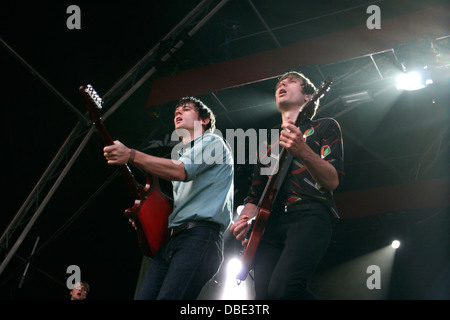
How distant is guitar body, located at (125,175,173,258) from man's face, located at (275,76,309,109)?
936 millimetres

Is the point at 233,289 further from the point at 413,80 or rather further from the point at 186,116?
the point at 186,116

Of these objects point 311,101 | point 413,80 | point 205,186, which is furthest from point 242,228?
point 413,80

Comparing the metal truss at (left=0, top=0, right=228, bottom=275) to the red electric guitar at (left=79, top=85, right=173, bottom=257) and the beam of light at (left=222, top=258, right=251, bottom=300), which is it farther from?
the red electric guitar at (left=79, top=85, right=173, bottom=257)

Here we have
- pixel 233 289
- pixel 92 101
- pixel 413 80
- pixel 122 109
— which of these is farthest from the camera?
pixel 122 109

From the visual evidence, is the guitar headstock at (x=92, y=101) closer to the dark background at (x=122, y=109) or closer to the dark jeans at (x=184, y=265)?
the dark jeans at (x=184, y=265)

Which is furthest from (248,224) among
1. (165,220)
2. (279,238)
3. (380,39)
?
(380,39)

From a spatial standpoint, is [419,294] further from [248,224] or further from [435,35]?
[248,224]

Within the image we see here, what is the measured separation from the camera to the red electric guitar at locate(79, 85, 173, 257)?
Answer: 2271mm

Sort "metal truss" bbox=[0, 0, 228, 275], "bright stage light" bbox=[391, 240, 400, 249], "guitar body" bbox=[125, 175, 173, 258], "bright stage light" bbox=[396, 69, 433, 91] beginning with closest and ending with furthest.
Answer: "guitar body" bbox=[125, 175, 173, 258], "bright stage light" bbox=[396, 69, 433, 91], "metal truss" bbox=[0, 0, 228, 275], "bright stage light" bbox=[391, 240, 400, 249]

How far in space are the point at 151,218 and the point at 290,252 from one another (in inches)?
31.4

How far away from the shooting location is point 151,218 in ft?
7.73

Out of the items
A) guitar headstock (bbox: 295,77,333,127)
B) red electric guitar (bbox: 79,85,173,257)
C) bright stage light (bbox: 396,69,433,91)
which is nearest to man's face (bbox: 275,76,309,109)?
guitar headstock (bbox: 295,77,333,127)

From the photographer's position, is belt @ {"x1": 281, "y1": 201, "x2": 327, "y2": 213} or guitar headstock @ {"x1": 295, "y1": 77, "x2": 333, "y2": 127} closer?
belt @ {"x1": 281, "y1": 201, "x2": 327, "y2": 213}

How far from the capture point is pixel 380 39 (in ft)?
15.5
